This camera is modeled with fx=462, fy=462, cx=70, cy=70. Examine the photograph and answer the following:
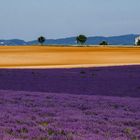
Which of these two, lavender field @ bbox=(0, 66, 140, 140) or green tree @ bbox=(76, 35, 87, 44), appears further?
green tree @ bbox=(76, 35, 87, 44)

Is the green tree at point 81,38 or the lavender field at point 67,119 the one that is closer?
the lavender field at point 67,119

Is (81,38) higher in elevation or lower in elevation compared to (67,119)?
higher

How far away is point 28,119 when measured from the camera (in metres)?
13.8

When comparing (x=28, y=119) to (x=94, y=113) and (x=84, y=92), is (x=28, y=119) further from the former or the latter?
(x=84, y=92)

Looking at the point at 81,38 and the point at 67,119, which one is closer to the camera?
the point at 67,119

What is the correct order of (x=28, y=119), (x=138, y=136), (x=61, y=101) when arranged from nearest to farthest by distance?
1. (x=138, y=136)
2. (x=28, y=119)
3. (x=61, y=101)

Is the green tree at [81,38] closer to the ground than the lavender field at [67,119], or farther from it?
farther from it

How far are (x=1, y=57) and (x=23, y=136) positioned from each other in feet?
240

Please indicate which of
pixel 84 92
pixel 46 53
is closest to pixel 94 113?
pixel 84 92

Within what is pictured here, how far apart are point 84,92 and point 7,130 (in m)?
16.1

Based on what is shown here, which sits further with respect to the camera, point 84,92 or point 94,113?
point 84,92

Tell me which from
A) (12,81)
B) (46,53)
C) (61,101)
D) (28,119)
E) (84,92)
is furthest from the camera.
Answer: (46,53)

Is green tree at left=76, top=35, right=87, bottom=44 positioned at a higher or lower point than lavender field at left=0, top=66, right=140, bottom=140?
higher

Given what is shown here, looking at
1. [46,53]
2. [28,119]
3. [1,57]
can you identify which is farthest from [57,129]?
[46,53]
